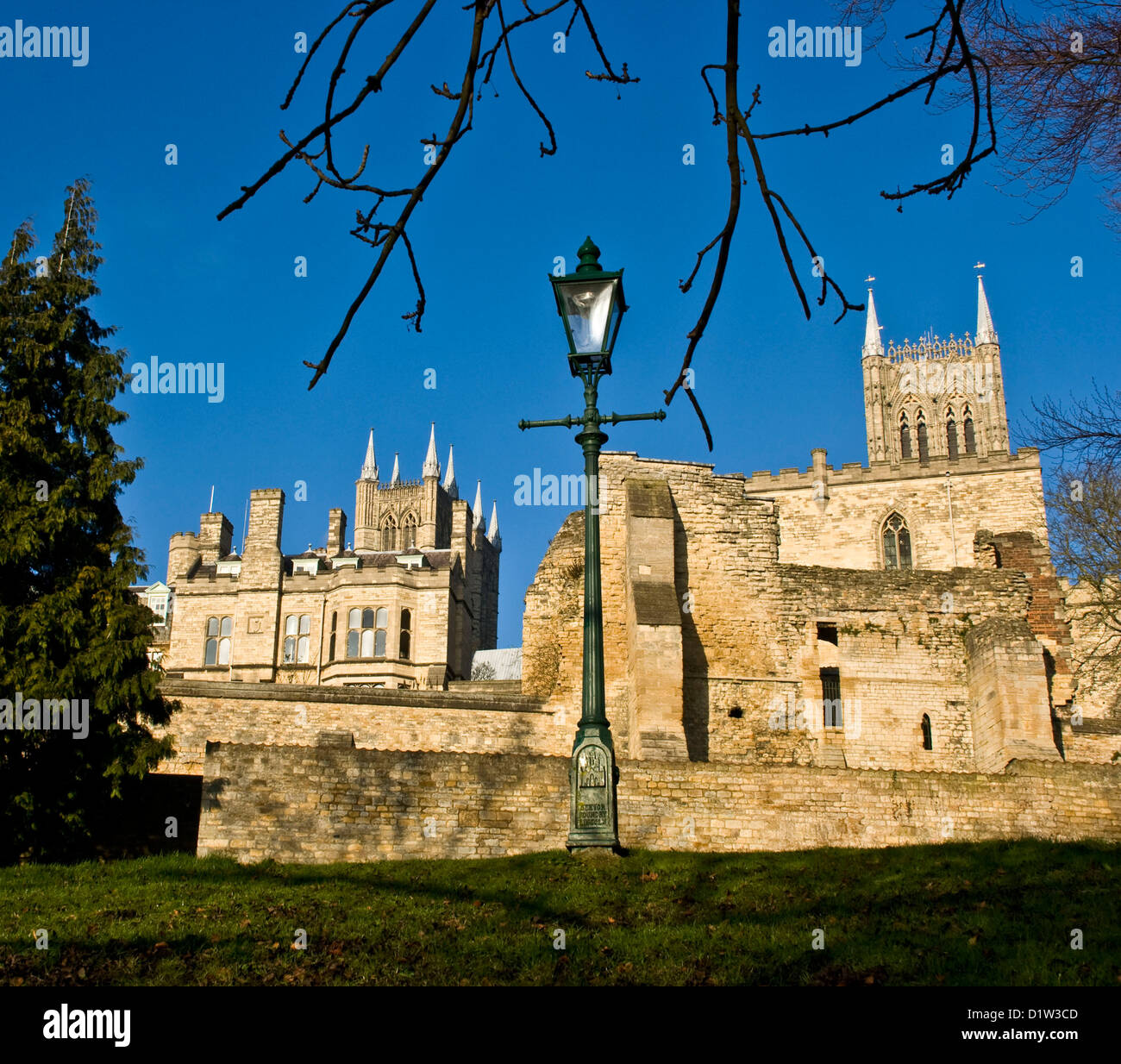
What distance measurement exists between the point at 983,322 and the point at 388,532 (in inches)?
2016

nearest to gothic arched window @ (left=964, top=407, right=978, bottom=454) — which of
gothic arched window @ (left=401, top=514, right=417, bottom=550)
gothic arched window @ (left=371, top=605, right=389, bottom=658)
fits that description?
gothic arched window @ (left=371, top=605, right=389, bottom=658)

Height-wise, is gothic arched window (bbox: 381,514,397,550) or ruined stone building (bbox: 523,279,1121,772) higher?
gothic arched window (bbox: 381,514,397,550)

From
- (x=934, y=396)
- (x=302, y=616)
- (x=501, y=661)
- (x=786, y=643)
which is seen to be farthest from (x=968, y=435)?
(x=786, y=643)

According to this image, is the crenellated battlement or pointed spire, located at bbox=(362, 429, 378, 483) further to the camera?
pointed spire, located at bbox=(362, 429, 378, 483)

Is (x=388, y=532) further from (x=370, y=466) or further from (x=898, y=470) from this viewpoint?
(x=898, y=470)

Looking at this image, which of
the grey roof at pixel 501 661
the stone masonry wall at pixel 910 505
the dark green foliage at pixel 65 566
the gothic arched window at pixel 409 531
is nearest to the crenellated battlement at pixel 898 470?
the stone masonry wall at pixel 910 505

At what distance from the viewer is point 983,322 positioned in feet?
280

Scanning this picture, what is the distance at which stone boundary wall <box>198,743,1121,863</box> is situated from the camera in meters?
16.7

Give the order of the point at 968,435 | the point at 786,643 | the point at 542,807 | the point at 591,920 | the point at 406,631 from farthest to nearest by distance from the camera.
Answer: the point at 968,435, the point at 406,631, the point at 786,643, the point at 542,807, the point at 591,920

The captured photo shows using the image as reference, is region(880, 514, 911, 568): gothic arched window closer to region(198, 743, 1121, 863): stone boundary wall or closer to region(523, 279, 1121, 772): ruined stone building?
region(523, 279, 1121, 772): ruined stone building

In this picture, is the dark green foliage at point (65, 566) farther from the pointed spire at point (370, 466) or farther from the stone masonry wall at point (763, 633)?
the pointed spire at point (370, 466)

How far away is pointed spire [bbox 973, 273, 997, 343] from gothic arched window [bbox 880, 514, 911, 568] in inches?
1337

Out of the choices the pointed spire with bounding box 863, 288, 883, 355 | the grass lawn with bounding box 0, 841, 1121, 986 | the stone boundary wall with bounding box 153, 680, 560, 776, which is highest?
the pointed spire with bounding box 863, 288, 883, 355

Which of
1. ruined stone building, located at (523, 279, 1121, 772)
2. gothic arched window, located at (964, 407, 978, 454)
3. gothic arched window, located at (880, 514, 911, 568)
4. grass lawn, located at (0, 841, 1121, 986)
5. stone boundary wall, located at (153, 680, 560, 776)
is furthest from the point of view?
gothic arched window, located at (964, 407, 978, 454)
